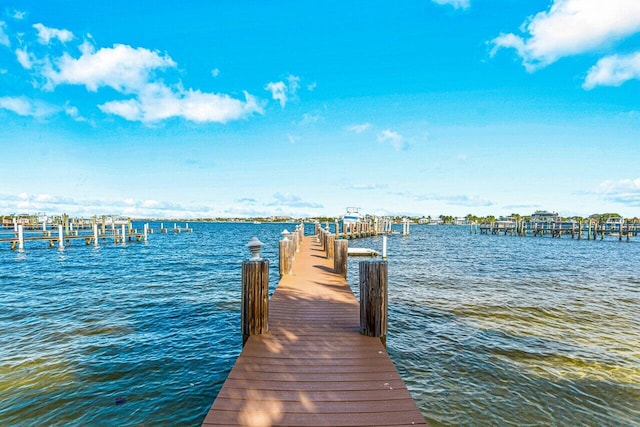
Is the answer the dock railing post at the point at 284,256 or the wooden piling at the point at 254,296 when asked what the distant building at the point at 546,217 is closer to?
the dock railing post at the point at 284,256

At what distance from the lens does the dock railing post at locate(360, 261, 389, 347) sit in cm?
549

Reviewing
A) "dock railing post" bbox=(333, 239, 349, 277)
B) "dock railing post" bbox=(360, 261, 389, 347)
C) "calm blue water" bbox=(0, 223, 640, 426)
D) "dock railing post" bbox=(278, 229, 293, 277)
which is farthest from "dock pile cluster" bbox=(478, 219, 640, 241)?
"dock railing post" bbox=(360, 261, 389, 347)

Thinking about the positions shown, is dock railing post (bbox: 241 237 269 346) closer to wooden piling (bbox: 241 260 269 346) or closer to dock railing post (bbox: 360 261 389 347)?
wooden piling (bbox: 241 260 269 346)

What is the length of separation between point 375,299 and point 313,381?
190 centimetres

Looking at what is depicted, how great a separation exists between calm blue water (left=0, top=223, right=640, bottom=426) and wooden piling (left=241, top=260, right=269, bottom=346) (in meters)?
1.20

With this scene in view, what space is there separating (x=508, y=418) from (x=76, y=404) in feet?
21.5

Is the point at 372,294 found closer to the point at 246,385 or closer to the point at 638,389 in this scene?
the point at 246,385

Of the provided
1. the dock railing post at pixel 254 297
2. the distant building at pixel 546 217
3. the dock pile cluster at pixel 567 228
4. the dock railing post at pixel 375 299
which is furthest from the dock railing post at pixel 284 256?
the distant building at pixel 546 217

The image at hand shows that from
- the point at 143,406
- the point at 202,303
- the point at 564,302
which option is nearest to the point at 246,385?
the point at 143,406

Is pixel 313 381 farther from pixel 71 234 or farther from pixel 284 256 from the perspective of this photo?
pixel 71 234

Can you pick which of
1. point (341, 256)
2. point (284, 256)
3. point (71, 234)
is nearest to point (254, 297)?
point (284, 256)

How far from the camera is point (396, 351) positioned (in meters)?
7.24

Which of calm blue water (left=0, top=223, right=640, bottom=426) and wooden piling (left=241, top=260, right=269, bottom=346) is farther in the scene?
wooden piling (left=241, top=260, right=269, bottom=346)

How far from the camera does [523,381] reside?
598 cm
